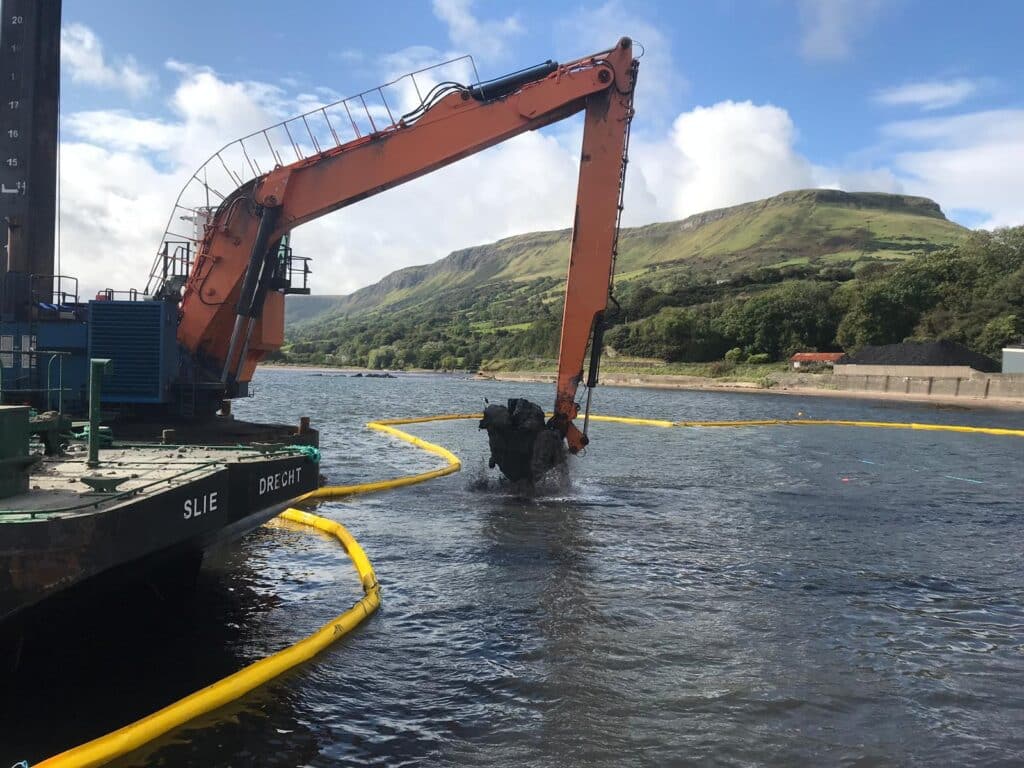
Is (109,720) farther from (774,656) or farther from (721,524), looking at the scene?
(721,524)

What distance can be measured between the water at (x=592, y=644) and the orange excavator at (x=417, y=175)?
4.45 metres

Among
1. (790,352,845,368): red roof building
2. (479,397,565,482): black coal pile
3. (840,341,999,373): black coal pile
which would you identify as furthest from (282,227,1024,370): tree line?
(479,397,565,482): black coal pile

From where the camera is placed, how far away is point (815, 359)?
314 feet

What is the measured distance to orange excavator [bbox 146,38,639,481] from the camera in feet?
56.8

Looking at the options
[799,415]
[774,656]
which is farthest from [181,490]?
[799,415]

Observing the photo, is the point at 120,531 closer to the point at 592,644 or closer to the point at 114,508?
the point at 114,508

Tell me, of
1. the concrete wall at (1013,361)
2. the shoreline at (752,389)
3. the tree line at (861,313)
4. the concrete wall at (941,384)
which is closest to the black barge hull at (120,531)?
the shoreline at (752,389)

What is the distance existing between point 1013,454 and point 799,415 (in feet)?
69.5

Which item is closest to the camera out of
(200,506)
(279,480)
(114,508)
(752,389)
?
(114,508)

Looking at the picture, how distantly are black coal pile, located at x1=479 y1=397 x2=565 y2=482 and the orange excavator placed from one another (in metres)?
0.36

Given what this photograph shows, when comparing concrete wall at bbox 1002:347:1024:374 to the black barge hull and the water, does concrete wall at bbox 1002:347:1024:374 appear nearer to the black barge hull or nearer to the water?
the water

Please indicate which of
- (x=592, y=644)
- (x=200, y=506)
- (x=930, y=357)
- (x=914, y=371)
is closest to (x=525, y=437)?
(x=592, y=644)

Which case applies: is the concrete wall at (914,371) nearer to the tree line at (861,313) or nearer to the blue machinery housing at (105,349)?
the tree line at (861,313)

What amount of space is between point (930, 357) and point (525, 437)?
7387cm
